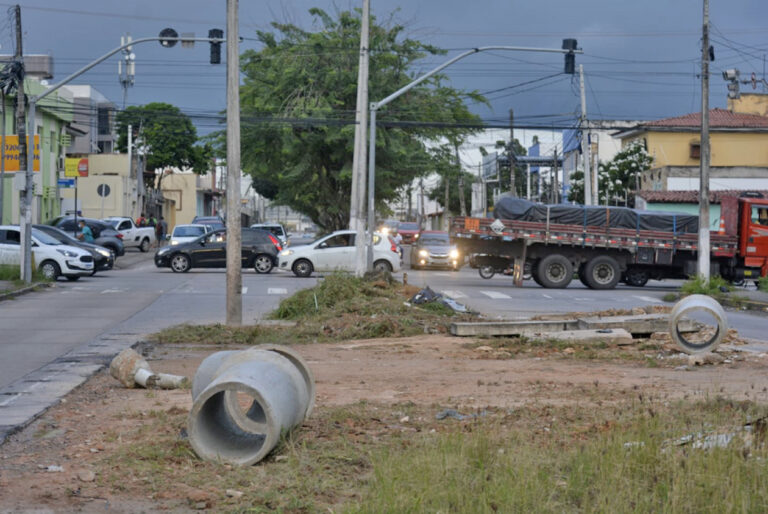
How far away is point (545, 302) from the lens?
90.2 ft

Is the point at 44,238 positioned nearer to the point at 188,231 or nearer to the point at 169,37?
the point at 169,37

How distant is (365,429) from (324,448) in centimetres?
84

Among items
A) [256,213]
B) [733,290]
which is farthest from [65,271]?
[256,213]

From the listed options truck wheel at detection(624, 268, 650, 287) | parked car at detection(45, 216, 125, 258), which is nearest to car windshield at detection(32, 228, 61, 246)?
parked car at detection(45, 216, 125, 258)

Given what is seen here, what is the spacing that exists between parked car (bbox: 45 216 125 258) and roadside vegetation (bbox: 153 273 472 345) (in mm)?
28293

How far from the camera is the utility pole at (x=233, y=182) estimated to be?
1767 centimetres

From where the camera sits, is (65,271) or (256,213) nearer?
(65,271)

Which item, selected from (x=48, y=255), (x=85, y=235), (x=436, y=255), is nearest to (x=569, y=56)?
(x=48, y=255)

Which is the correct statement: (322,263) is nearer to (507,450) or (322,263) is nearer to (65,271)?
(65,271)

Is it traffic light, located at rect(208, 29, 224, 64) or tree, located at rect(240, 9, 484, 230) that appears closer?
traffic light, located at rect(208, 29, 224, 64)

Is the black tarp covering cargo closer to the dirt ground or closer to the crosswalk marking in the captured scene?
the crosswalk marking

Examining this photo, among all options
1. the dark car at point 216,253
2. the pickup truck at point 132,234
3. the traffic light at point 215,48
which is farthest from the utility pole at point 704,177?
the pickup truck at point 132,234

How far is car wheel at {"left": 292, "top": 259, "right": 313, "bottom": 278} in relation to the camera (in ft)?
121

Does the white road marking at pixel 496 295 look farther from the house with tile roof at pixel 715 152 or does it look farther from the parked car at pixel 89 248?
the house with tile roof at pixel 715 152
